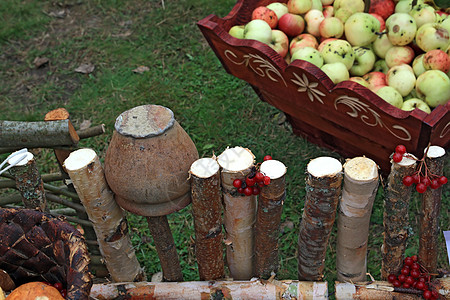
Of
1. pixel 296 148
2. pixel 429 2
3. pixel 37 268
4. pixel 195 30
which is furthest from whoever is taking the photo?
pixel 195 30

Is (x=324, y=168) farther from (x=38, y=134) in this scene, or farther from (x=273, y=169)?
(x=38, y=134)

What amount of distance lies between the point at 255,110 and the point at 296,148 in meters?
0.55

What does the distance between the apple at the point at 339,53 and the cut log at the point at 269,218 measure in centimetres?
131

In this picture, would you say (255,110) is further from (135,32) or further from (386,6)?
(135,32)

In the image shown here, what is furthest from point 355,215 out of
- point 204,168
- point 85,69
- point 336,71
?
point 85,69

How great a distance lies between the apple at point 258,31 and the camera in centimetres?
275

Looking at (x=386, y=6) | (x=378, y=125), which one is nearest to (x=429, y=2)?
(x=386, y=6)

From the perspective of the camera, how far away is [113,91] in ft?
12.8

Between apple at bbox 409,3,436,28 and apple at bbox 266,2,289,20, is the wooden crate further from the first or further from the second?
apple at bbox 409,3,436,28

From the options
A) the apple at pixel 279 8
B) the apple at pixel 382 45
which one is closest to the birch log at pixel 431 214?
the apple at pixel 382 45

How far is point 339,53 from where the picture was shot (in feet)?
8.82

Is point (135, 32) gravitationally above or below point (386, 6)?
below

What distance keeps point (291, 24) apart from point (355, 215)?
5.44 feet

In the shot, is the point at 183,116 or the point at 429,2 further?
the point at 183,116
